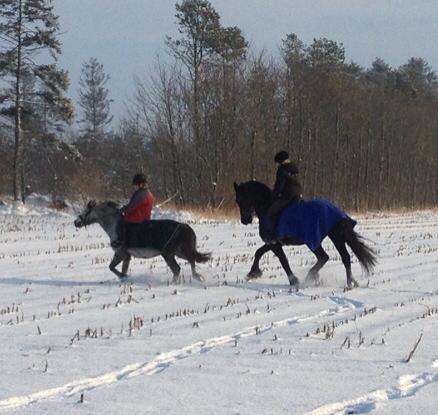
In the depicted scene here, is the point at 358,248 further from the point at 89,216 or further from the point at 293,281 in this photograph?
the point at 89,216

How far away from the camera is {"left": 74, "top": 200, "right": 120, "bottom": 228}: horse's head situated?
41.1 ft

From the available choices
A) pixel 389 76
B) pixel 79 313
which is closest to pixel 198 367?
pixel 79 313

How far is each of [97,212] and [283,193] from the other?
3.03m

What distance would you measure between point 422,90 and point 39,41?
56391mm

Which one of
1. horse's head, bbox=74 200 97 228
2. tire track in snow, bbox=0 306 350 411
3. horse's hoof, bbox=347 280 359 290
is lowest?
horse's hoof, bbox=347 280 359 290

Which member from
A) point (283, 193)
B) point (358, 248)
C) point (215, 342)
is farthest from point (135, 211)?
point (215, 342)

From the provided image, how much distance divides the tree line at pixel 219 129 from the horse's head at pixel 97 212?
87.3 feet

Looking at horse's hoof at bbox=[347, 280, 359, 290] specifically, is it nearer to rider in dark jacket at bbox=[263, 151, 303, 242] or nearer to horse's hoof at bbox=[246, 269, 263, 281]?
rider in dark jacket at bbox=[263, 151, 303, 242]

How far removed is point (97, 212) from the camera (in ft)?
41.4

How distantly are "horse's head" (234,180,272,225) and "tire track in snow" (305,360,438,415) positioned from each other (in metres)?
6.57

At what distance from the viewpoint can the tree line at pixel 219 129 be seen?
41656mm

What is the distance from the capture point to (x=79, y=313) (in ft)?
29.7

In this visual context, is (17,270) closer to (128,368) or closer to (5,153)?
(128,368)

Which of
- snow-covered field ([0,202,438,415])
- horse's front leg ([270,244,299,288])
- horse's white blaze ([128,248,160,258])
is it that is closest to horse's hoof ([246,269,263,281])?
snow-covered field ([0,202,438,415])
